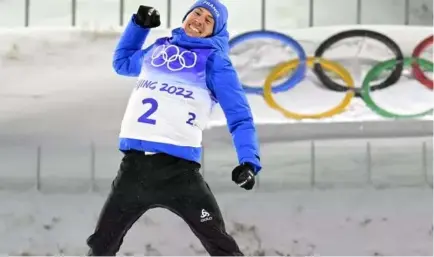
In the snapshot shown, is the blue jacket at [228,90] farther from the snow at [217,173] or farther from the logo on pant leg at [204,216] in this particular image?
the snow at [217,173]

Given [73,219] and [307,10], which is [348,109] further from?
[73,219]

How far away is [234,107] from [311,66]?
1.20 m

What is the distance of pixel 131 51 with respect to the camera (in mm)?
1544

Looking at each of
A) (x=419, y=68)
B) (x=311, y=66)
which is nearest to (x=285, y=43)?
(x=311, y=66)

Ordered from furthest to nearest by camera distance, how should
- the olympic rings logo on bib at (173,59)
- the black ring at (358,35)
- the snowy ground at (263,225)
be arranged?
the black ring at (358,35), the snowy ground at (263,225), the olympic rings logo on bib at (173,59)

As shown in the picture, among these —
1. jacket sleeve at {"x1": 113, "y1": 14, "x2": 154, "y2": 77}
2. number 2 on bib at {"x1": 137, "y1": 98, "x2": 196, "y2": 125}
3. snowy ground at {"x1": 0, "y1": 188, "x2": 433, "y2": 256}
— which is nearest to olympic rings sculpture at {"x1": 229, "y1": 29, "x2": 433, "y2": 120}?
snowy ground at {"x1": 0, "y1": 188, "x2": 433, "y2": 256}

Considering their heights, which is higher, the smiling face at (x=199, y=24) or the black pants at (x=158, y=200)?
the smiling face at (x=199, y=24)

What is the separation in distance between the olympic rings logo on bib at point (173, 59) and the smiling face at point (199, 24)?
0.06 metres

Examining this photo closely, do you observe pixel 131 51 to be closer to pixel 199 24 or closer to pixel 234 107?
pixel 199 24

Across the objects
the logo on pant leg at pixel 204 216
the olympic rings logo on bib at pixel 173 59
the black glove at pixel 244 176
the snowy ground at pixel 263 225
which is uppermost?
the olympic rings logo on bib at pixel 173 59

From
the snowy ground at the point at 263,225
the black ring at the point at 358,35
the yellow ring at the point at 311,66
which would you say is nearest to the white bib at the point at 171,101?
the snowy ground at the point at 263,225

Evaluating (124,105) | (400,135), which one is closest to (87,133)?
(124,105)

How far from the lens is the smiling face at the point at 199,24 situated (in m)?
1.45

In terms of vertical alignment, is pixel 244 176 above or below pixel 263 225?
above
